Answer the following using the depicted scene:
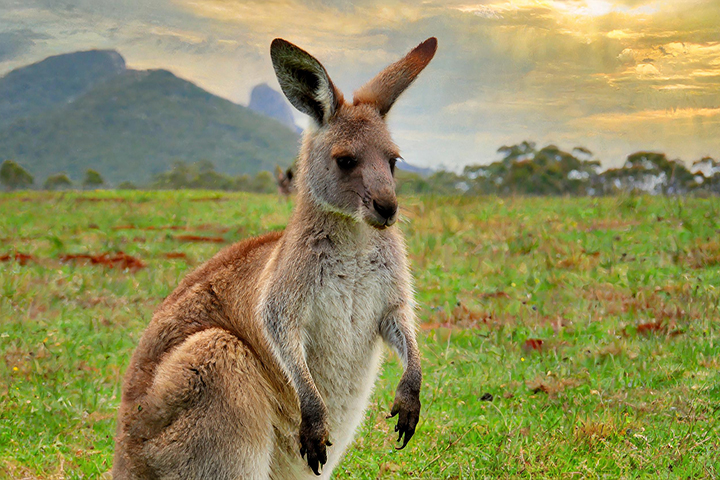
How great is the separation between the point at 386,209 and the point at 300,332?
796 millimetres

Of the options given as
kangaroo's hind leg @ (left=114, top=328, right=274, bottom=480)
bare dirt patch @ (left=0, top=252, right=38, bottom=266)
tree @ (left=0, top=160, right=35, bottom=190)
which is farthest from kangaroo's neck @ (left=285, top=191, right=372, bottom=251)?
tree @ (left=0, top=160, right=35, bottom=190)

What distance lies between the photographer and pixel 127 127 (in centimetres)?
16000

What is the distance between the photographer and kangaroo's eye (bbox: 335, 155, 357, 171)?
11.4 feet

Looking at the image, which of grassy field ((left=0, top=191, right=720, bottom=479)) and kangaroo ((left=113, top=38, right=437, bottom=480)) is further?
grassy field ((left=0, top=191, right=720, bottom=479))

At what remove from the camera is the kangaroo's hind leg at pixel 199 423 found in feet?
10.3

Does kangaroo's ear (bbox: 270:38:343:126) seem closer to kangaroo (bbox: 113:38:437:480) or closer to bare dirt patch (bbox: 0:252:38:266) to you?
kangaroo (bbox: 113:38:437:480)

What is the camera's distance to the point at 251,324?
3604 mm

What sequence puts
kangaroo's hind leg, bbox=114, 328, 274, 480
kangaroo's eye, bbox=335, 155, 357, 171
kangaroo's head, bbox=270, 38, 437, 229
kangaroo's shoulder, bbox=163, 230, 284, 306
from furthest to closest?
kangaroo's shoulder, bbox=163, 230, 284, 306
kangaroo's eye, bbox=335, 155, 357, 171
kangaroo's head, bbox=270, 38, 437, 229
kangaroo's hind leg, bbox=114, 328, 274, 480

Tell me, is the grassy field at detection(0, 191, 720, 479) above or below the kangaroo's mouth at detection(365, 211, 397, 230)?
below

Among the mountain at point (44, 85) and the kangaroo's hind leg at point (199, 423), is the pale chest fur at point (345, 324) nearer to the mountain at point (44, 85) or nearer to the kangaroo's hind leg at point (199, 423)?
the kangaroo's hind leg at point (199, 423)

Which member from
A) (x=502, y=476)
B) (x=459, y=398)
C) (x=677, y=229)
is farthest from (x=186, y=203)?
(x=502, y=476)

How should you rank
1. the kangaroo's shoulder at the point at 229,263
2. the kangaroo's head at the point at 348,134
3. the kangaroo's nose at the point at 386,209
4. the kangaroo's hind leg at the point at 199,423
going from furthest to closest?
the kangaroo's shoulder at the point at 229,263
the kangaroo's head at the point at 348,134
the kangaroo's nose at the point at 386,209
the kangaroo's hind leg at the point at 199,423

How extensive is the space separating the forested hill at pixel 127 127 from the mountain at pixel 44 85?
26 centimetres

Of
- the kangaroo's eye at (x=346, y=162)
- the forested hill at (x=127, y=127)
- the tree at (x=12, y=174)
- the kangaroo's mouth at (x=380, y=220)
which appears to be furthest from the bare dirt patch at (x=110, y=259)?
the forested hill at (x=127, y=127)
